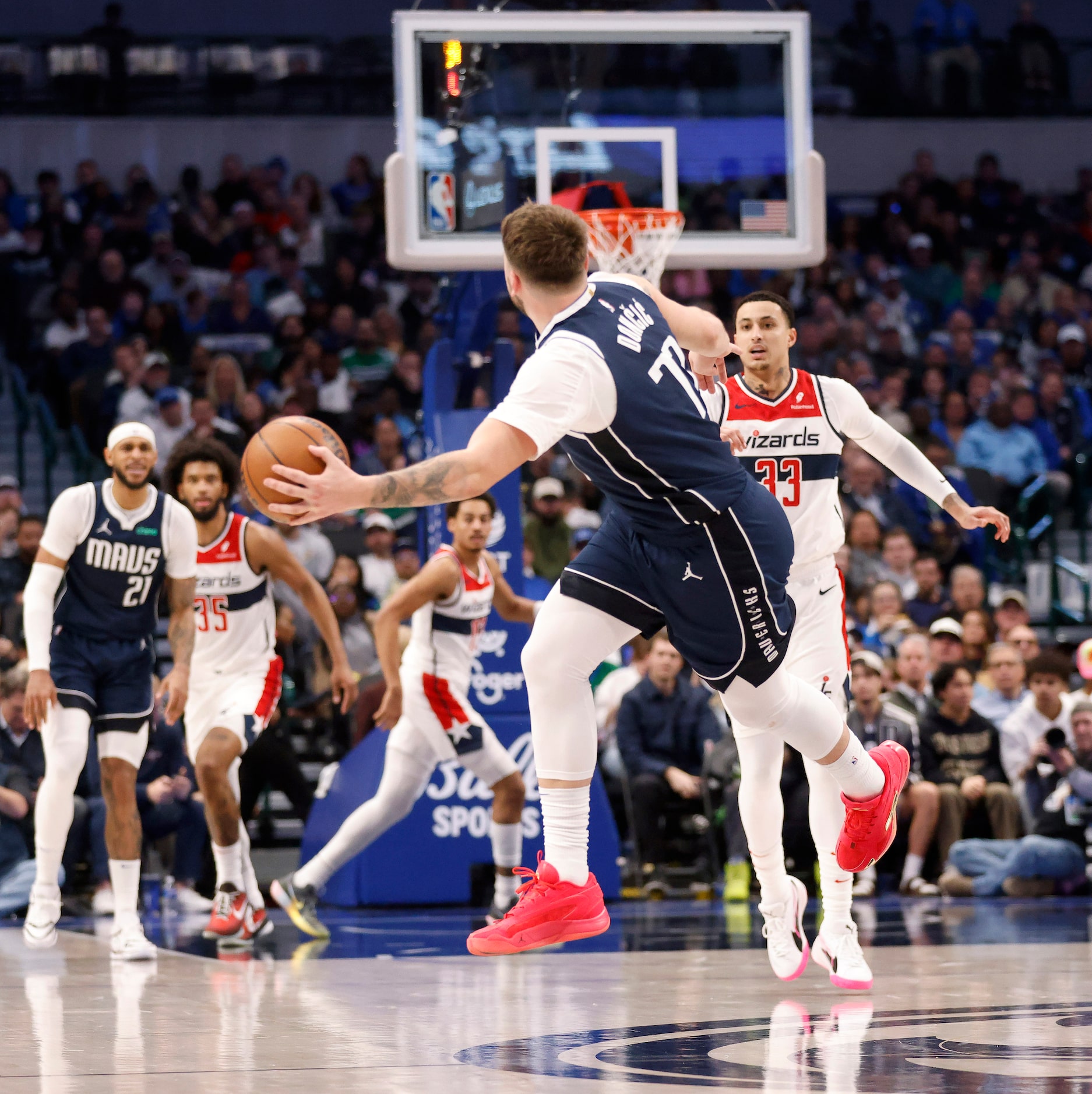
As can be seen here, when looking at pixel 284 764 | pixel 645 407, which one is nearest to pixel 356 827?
pixel 284 764

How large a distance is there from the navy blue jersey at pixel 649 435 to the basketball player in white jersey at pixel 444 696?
419 cm

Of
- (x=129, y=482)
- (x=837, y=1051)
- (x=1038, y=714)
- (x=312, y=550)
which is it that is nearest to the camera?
(x=837, y=1051)

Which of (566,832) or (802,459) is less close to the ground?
(802,459)

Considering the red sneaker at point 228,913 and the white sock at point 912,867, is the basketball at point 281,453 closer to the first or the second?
the red sneaker at point 228,913

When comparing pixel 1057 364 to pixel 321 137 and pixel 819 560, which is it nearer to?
pixel 321 137

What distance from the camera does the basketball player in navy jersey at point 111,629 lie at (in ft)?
28.0

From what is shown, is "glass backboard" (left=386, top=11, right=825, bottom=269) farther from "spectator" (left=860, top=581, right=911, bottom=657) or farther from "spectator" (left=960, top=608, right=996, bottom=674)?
"spectator" (left=960, top=608, right=996, bottom=674)

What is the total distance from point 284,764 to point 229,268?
31.3 feet

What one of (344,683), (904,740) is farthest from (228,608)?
(904,740)

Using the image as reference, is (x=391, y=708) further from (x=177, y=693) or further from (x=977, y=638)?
(x=977, y=638)

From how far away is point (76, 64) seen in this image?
2194 centimetres

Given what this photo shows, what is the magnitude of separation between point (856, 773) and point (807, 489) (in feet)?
4.44

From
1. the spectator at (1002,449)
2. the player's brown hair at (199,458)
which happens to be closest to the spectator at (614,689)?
the player's brown hair at (199,458)

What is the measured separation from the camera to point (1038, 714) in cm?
1239
